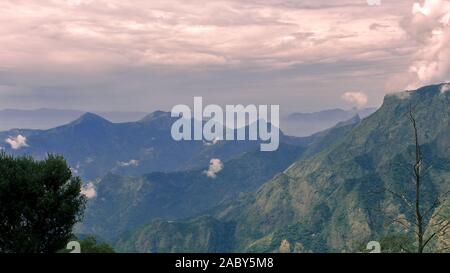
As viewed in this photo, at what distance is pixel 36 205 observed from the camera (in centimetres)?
6316

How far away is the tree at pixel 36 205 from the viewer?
204ft

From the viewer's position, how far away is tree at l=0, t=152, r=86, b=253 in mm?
62031
